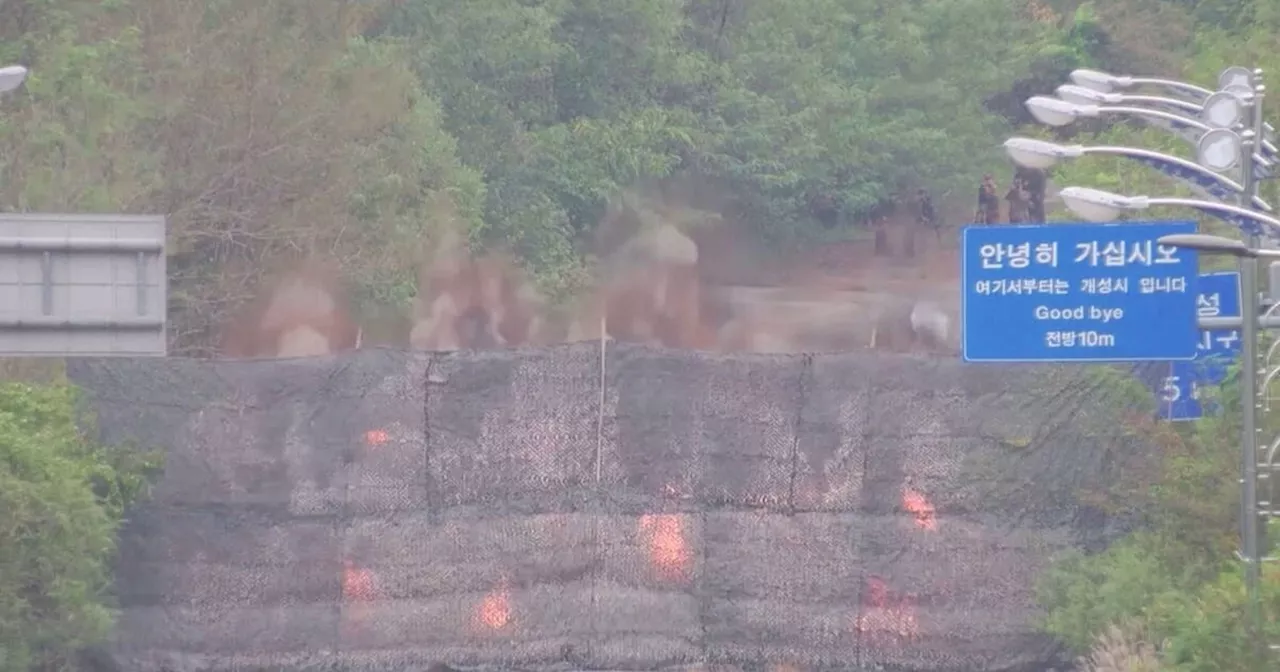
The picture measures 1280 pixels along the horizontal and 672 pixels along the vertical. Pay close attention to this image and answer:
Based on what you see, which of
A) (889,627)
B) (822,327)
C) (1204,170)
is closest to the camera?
(1204,170)

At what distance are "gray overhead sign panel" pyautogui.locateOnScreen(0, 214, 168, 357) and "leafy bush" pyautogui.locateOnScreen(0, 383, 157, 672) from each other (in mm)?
2925

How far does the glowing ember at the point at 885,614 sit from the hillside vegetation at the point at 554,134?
5.55 feet

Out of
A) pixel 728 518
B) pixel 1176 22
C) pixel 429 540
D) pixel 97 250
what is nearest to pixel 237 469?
pixel 429 540

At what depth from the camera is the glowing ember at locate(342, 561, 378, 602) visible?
23375 millimetres

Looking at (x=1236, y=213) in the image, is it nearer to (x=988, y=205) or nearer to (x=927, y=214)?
(x=988, y=205)

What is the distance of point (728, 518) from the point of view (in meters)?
23.7

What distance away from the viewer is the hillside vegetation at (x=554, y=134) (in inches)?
821

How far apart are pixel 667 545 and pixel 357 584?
334cm

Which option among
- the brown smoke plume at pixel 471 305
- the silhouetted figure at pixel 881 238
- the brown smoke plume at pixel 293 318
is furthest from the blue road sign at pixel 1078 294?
the silhouetted figure at pixel 881 238

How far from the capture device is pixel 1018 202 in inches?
1845

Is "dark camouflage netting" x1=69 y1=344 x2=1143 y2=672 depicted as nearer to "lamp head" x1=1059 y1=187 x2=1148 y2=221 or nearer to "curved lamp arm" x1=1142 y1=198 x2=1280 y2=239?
"lamp head" x1=1059 y1=187 x2=1148 y2=221

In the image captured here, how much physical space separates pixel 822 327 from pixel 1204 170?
2979cm

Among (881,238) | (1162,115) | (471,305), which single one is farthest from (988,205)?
(1162,115)

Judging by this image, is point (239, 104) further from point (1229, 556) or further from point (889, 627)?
point (1229, 556)
